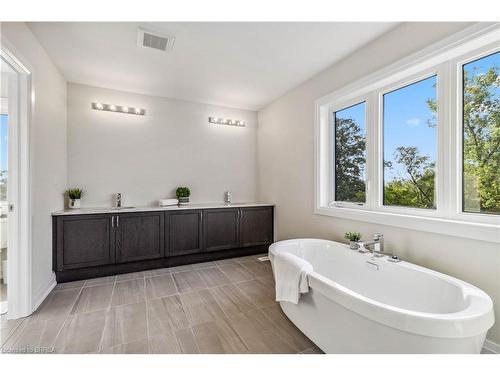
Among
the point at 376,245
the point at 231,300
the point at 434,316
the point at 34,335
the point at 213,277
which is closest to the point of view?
the point at 434,316

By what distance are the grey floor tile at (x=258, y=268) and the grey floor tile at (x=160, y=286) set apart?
1.02m

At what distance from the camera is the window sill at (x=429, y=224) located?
153 centimetres

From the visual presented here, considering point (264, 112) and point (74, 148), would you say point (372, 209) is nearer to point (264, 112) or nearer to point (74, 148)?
point (264, 112)

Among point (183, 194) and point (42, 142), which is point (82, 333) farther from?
point (183, 194)

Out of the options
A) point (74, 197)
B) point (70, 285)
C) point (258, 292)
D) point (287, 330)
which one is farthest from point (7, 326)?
point (287, 330)

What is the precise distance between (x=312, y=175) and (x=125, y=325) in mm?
2570

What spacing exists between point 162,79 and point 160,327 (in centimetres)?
291

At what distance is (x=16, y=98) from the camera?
2006 mm

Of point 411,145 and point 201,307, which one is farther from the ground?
point 411,145

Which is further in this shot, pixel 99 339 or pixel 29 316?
pixel 29 316

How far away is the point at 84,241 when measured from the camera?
111 inches

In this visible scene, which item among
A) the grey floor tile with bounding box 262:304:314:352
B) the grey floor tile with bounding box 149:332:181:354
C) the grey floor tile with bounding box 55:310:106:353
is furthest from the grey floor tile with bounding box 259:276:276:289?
the grey floor tile with bounding box 55:310:106:353

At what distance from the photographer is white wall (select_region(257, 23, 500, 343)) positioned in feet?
5.33

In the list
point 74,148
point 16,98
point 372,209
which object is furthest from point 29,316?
point 372,209
